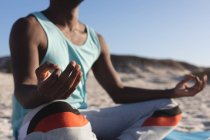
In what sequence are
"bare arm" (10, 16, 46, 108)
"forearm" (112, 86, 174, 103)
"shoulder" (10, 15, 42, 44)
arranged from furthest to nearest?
"forearm" (112, 86, 174, 103) < "shoulder" (10, 15, 42, 44) < "bare arm" (10, 16, 46, 108)

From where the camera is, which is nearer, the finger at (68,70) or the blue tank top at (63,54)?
the finger at (68,70)

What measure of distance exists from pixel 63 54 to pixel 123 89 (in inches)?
23.2

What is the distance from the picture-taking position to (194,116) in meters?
5.24

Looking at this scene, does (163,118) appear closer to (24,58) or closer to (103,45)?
(103,45)

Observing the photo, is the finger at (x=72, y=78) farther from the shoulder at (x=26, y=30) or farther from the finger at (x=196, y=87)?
the finger at (x=196, y=87)

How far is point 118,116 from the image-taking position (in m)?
2.61

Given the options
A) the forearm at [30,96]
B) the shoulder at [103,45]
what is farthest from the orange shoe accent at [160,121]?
the forearm at [30,96]

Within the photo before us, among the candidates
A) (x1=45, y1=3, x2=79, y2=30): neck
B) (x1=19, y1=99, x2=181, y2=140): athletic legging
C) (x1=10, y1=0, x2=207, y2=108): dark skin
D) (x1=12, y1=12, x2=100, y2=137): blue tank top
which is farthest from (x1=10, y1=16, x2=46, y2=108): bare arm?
(x1=19, y1=99, x2=181, y2=140): athletic legging

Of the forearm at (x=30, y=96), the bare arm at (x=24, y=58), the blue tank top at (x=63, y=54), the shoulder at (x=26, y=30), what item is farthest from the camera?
the blue tank top at (x=63, y=54)

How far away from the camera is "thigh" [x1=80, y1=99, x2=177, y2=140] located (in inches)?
101

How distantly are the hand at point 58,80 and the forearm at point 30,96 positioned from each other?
0.08 metres

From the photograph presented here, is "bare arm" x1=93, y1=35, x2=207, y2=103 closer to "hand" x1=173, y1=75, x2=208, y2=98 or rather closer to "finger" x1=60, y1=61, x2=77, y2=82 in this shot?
"hand" x1=173, y1=75, x2=208, y2=98

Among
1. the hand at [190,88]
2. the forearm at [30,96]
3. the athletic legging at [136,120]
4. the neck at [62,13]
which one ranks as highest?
the neck at [62,13]

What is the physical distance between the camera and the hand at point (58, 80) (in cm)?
156
